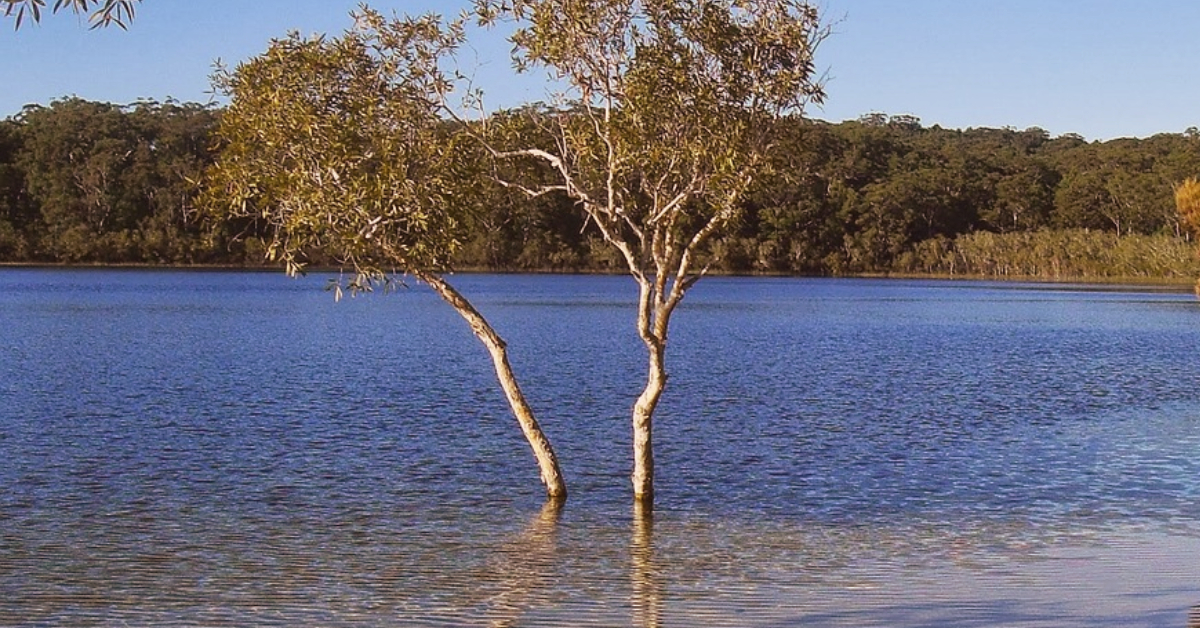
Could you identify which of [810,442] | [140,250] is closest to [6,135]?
[140,250]

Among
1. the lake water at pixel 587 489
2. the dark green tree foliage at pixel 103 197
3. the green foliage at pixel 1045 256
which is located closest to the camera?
the lake water at pixel 587 489

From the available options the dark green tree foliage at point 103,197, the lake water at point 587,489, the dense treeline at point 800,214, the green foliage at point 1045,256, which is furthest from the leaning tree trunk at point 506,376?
the dark green tree foliage at point 103,197

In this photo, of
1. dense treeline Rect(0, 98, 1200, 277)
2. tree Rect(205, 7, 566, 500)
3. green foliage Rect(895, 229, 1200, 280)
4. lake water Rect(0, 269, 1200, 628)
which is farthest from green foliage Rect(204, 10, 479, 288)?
green foliage Rect(895, 229, 1200, 280)

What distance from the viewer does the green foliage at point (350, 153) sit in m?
14.0

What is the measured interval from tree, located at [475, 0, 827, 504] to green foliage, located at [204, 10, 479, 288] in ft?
2.48

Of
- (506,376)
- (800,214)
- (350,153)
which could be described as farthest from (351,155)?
(800,214)

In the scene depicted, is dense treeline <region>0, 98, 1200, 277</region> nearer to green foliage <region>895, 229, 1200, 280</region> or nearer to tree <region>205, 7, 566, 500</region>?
green foliage <region>895, 229, 1200, 280</region>

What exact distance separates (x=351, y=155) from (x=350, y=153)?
0.02 m

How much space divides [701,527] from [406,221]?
168 inches

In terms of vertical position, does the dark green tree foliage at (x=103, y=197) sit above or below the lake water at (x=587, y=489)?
above

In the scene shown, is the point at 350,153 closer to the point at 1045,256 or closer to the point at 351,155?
the point at 351,155

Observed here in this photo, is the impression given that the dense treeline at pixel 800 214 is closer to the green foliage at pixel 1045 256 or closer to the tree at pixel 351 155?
the green foliage at pixel 1045 256

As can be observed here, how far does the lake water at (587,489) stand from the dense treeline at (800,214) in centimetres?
7630

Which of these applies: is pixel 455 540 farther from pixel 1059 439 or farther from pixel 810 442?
pixel 1059 439
